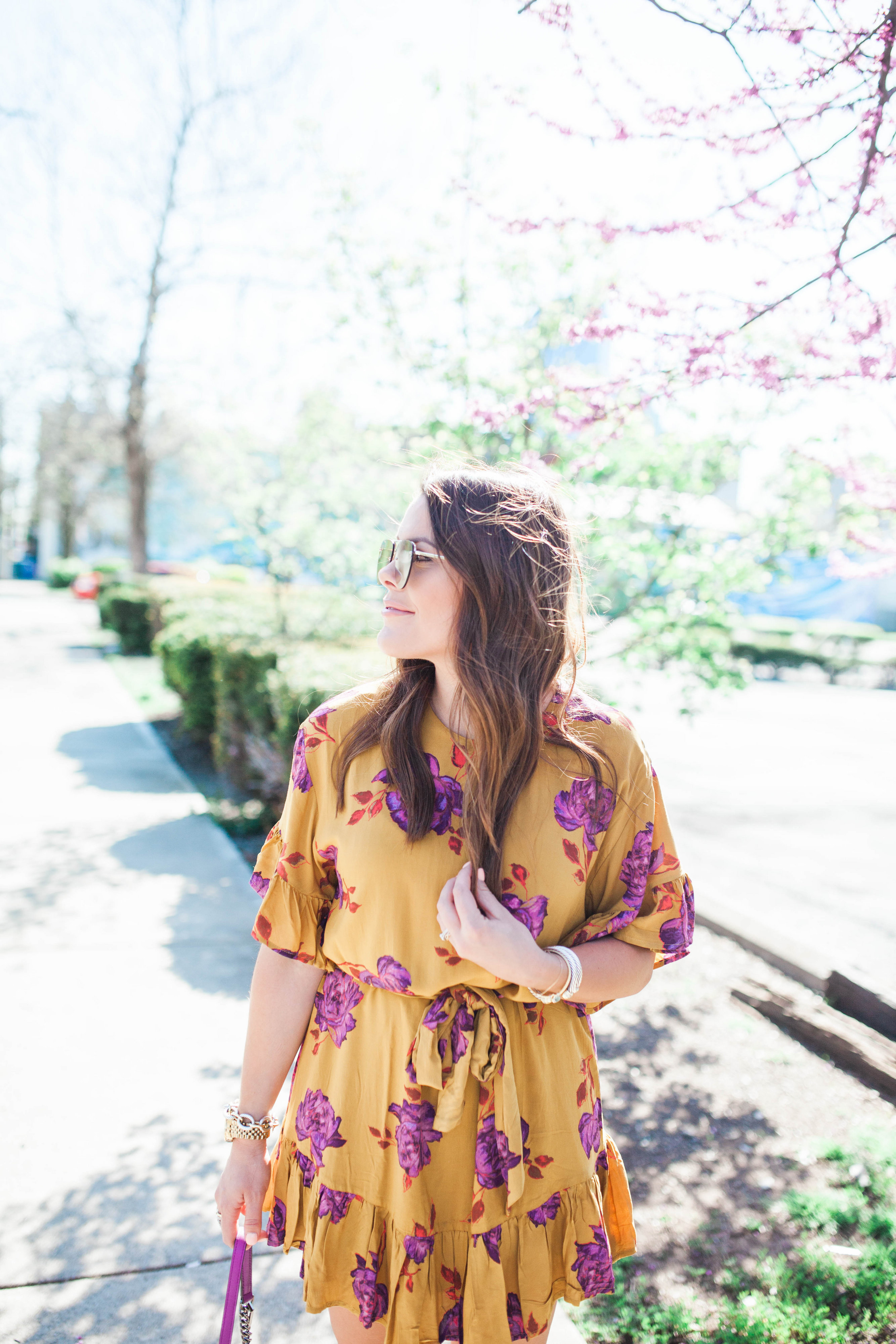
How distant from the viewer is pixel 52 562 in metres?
49.6

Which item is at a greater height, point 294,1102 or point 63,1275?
point 294,1102

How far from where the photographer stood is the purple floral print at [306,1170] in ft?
5.03

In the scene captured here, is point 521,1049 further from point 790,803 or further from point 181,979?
point 790,803

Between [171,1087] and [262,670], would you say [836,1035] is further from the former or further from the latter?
[262,670]

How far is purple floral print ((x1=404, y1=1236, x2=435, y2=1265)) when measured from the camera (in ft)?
4.67

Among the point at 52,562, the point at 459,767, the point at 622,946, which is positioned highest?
the point at 459,767

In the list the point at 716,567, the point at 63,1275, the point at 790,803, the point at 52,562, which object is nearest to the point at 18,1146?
the point at 63,1275

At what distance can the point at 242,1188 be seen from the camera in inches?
60.8

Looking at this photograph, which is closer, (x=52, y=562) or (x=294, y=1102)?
(x=294, y=1102)

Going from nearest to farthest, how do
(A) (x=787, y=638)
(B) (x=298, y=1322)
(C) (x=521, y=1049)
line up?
(C) (x=521, y=1049) → (B) (x=298, y=1322) → (A) (x=787, y=638)

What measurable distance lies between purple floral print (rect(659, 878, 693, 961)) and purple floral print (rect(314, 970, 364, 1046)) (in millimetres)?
540

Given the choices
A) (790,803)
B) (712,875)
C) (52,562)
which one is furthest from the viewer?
(52,562)

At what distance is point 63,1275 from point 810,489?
15.2 ft

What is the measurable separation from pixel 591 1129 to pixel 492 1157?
8.2 inches
